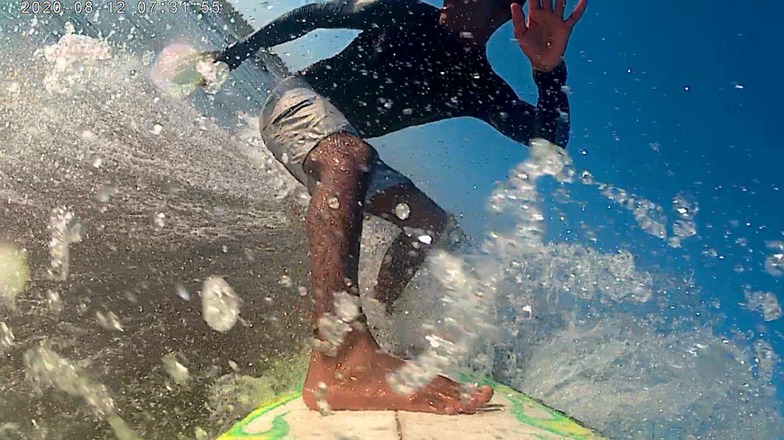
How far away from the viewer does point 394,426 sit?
1.24 metres

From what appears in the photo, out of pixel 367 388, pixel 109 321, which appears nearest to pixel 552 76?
pixel 367 388

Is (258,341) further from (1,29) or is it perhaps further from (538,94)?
(1,29)

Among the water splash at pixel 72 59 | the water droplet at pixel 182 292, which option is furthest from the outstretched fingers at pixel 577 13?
the water splash at pixel 72 59

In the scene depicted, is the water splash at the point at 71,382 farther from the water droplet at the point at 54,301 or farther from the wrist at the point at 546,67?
the wrist at the point at 546,67

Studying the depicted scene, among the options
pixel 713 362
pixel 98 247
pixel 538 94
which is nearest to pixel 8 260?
pixel 98 247

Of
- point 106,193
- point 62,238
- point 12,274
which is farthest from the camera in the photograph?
point 106,193

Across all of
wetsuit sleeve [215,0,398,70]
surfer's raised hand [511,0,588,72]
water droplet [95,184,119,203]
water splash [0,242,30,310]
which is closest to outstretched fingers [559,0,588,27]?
surfer's raised hand [511,0,588,72]

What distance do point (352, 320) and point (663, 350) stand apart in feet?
11.6

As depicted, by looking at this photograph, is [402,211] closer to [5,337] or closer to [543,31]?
[543,31]

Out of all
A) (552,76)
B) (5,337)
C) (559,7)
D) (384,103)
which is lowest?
(5,337)

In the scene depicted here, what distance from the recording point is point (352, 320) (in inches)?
54.2

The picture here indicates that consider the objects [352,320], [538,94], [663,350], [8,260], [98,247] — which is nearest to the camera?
[352,320]

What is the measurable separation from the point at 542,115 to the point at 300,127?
28.0 inches

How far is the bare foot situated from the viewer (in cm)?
132
